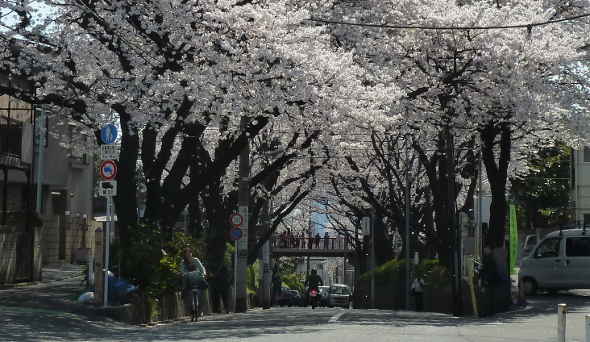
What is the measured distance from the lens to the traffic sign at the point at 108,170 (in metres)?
19.7

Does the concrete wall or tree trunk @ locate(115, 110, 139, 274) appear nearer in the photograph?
tree trunk @ locate(115, 110, 139, 274)

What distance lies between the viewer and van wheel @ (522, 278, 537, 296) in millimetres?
30688

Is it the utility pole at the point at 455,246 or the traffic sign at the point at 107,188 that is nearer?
the traffic sign at the point at 107,188

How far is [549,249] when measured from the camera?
3003 cm

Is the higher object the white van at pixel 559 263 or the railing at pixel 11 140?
the railing at pixel 11 140

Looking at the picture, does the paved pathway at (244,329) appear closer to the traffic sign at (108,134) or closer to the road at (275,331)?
the road at (275,331)

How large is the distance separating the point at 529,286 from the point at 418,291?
5213 millimetres

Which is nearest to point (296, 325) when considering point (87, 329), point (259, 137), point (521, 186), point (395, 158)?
point (87, 329)

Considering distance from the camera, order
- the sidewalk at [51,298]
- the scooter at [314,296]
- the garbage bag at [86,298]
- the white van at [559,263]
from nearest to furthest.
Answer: the sidewalk at [51,298] < the garbage bag at [86,298] < the white van at [559,263] < the scooter at [314,296]

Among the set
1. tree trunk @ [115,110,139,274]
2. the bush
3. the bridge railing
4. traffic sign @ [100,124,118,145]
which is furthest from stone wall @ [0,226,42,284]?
the bridge railing

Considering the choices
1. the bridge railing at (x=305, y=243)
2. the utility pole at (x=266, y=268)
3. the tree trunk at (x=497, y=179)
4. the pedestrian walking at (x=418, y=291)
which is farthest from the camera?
the bridge railing at (x=305, y=243)

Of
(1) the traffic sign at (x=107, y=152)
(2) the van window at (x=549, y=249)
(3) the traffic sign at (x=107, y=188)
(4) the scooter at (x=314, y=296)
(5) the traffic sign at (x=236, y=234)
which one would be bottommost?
(4) the scooter at (x=314, y=296)

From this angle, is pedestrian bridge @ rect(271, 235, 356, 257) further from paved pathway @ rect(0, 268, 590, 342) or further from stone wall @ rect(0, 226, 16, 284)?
paved pathway @ rect(0, 268, 590, 342)

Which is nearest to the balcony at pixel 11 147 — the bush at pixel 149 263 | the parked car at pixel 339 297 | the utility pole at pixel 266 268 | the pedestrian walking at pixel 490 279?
the bush at pixel 149 263
